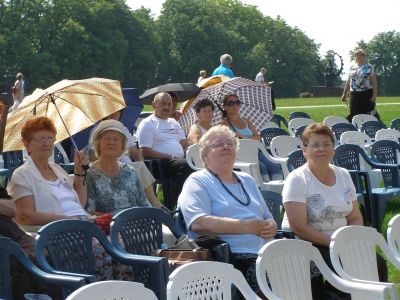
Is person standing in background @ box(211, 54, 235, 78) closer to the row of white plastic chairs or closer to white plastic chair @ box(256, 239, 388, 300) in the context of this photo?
the row of white plastic chairs

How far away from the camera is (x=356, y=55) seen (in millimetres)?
18156

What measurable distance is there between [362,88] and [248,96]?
20.0 feet

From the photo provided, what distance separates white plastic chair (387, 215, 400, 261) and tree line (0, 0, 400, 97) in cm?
6129

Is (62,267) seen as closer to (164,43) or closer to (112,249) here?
(112,249)

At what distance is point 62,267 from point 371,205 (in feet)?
15.6

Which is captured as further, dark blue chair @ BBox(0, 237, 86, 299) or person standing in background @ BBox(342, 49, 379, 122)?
person standing in background @ BBox(342, 49, 379, 122)

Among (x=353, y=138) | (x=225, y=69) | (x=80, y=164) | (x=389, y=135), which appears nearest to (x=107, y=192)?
(x=80, y=164)

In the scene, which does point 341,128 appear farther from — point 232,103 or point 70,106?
point 70,106

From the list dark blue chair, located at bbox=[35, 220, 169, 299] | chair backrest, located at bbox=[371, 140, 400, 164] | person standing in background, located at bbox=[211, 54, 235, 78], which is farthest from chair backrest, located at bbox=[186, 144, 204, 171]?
person standing in background, located at bbox=[211, 54, 235, 78]

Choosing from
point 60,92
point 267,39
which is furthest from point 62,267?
point 267,39

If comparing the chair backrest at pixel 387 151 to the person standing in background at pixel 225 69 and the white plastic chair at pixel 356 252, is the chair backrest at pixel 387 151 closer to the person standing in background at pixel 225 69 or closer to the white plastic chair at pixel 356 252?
the white plastic chair at pixel 356 252

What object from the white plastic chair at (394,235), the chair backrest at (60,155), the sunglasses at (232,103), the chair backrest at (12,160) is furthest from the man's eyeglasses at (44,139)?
the sunglasses at (232,103)

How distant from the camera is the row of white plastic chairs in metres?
4.30

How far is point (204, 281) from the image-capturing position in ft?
15.0
